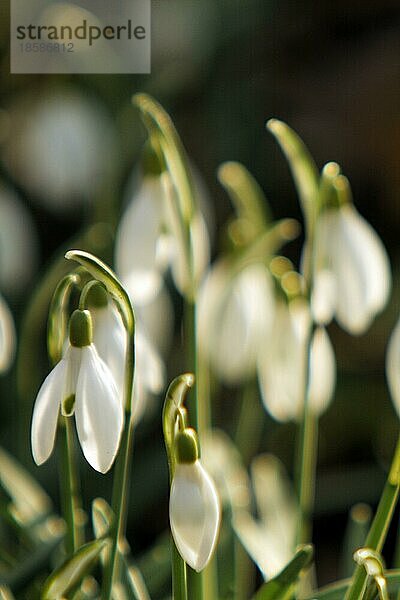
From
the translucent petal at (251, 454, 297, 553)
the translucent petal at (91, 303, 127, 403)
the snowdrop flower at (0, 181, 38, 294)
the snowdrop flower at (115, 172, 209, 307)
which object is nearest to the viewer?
the translucent petal at (91, 303, 127, 403)

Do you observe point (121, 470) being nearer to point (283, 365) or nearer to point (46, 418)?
point (46, 418)

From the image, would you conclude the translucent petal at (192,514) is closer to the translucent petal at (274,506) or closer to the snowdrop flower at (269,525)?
the snowdrop flower at (269,525)

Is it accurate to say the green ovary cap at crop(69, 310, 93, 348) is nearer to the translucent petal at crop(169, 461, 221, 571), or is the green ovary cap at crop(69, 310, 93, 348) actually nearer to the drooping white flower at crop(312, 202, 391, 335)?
the translucent petal at crop(169, 461, 221, 571)

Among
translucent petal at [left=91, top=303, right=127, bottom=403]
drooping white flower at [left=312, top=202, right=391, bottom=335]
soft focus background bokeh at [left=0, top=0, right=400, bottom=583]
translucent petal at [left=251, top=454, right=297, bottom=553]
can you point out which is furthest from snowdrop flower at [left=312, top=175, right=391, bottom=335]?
soft focus background bokeh at [left=0, top=0, right=400, bottom=583]

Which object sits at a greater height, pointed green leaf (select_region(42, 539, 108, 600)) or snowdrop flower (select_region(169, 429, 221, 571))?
snowdrop flower (select_region(169, 429, 221, 571))

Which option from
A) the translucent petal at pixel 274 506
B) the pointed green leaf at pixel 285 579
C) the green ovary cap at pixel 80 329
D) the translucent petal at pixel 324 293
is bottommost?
the translucent petal at pixel 274 506

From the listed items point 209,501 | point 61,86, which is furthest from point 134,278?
point 61,86

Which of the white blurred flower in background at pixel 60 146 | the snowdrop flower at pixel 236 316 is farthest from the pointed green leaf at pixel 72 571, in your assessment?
the white blurred flower in background at pixel 60 146
